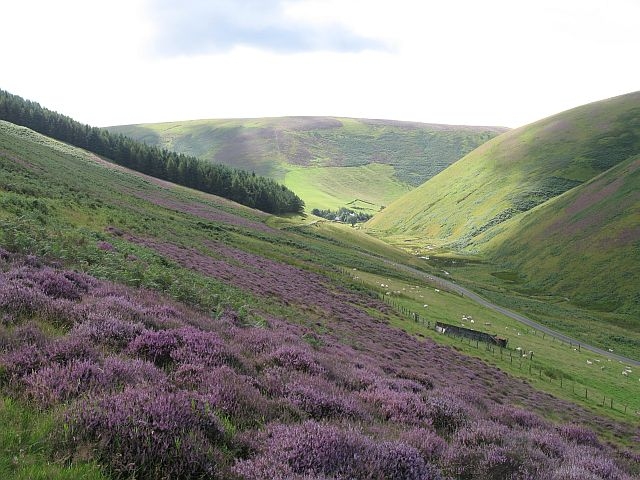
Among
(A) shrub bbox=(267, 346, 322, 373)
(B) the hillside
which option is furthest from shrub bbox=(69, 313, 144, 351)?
(A) shrub bbox=(267, 346, 322, 373)

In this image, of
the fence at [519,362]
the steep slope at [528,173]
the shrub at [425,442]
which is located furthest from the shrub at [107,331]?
the steep slope at [528,173]

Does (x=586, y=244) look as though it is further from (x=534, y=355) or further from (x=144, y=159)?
(x=144, y=159)

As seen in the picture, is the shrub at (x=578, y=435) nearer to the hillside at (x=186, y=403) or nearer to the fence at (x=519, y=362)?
the hillside at (x=186, y=403)

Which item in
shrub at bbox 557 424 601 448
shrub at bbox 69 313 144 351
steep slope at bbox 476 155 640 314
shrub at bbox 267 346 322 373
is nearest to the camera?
shrub at bbox 69 313 144 351

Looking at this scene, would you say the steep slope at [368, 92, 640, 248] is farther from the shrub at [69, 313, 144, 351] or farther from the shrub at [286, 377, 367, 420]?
the shrub at [69, 313, 144, 351]

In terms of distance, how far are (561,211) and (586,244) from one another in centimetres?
2426

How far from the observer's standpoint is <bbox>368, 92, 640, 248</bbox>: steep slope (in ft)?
503

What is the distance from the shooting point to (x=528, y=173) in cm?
16988

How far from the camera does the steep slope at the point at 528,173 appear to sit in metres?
153

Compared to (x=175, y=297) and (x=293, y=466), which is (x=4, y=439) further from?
(x=175, y=297)

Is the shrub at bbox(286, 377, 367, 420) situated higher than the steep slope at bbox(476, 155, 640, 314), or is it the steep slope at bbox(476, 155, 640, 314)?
the steep slope at bbox(476, 155, 640, 314)

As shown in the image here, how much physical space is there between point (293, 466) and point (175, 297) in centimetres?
1055

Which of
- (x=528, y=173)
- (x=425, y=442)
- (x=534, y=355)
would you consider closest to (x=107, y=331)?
(x=425, y=442)

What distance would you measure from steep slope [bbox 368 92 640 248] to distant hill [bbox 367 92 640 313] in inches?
15.0
